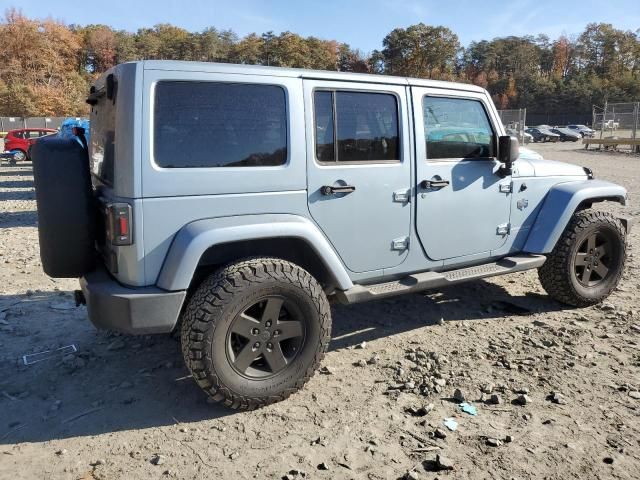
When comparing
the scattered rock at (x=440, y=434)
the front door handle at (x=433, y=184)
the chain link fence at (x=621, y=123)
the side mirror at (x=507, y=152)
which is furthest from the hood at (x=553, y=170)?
the chain link fence at (x=621, y=123)

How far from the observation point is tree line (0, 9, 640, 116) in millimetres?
70062

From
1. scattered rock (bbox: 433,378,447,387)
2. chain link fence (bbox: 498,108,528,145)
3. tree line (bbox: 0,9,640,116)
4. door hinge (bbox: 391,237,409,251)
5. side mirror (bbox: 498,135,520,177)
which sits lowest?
scattered rock (bbox: 433,378,447,387)

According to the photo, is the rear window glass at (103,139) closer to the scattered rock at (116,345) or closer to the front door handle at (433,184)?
the scattered rock at (116,345)

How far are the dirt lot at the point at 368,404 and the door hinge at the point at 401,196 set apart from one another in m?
1.19

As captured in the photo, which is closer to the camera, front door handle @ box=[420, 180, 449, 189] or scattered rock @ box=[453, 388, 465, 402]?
scattered rock @ box=[453, 388, 465, 402]

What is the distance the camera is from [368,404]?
3.31 meters

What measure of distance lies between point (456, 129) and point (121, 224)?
2.67m

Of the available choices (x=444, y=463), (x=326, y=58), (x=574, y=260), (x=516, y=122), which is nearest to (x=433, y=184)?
(x=574, y=260)

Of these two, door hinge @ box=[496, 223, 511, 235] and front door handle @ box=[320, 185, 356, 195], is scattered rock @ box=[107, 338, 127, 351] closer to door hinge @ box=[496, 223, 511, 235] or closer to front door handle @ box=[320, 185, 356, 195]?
front door handle @ box=[320, 185, 356, 195]

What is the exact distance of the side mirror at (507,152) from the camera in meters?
4.14

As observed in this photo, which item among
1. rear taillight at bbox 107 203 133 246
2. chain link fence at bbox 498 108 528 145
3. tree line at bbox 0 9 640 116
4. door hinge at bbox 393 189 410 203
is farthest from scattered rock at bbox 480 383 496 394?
tree line at bbox 0 9 640 116

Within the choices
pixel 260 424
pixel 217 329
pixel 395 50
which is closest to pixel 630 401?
pixel 260 424

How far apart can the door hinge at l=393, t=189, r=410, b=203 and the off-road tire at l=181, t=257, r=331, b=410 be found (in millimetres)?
927

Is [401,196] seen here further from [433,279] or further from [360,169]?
[433,279]
